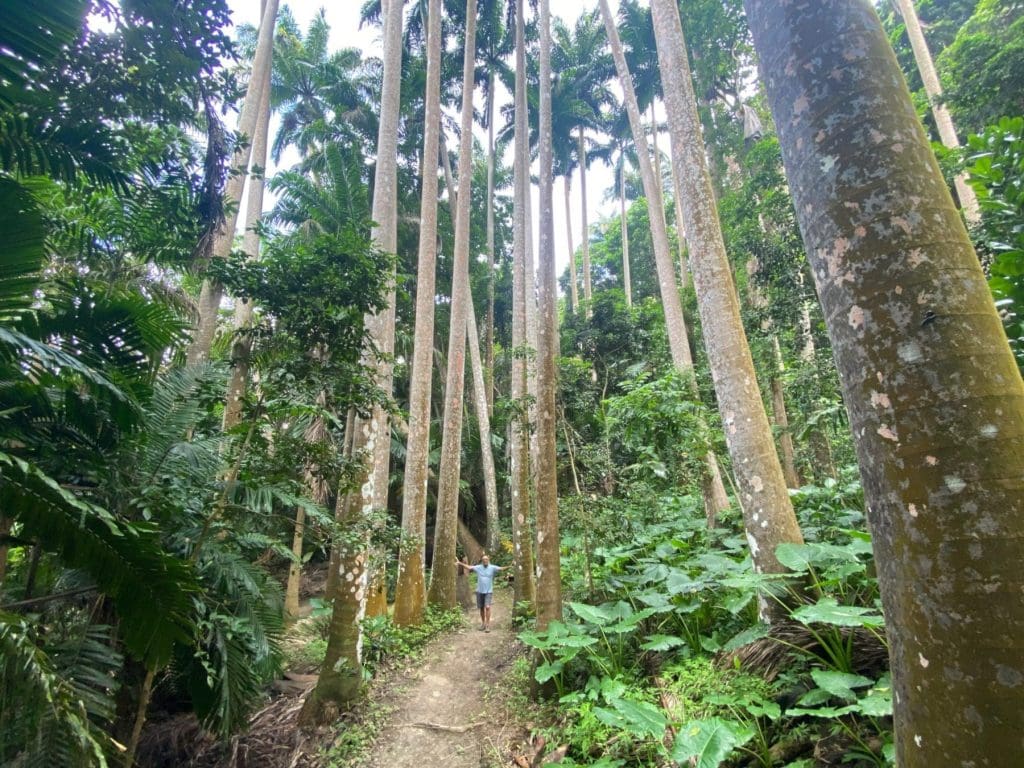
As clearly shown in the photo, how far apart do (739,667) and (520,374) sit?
6.95 meters

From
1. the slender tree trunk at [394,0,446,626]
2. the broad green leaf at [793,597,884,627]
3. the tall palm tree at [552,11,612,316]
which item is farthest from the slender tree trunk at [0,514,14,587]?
the tall palm tree at [552,11,612,316]

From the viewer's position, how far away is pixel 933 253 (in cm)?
125

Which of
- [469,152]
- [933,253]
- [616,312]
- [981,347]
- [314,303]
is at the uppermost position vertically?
[469,152]

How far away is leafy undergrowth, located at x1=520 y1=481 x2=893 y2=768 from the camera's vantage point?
2.53 m

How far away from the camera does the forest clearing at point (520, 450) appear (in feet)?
4.01

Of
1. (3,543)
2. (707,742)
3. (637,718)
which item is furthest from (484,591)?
(3,543)

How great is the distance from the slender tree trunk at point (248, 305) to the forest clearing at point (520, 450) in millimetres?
56

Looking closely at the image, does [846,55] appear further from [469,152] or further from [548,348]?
[469,152]

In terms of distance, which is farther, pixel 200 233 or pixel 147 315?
pixel 200 233

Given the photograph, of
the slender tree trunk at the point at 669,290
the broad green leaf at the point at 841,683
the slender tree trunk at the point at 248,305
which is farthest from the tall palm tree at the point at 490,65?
the broad green leaf at the point at 841,683

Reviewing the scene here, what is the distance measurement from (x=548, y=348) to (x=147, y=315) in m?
4.19

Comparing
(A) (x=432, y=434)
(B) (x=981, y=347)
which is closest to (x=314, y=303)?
(B) (x=981, y=347)

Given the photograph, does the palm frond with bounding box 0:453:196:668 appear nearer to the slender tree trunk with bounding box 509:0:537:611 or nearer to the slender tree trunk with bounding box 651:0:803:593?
the slender tree trunk with bounding box 651:0:803:593

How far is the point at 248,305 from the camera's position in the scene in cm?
941
